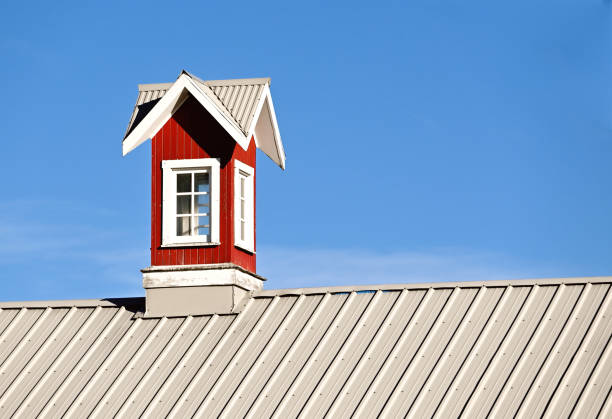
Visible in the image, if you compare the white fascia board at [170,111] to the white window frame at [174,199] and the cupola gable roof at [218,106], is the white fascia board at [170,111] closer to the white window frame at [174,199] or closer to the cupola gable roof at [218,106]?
the cupola gable roof at [218,106]

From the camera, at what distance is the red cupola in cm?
2052

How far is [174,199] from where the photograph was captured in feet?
69.6

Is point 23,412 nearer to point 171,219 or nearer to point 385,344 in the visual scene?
point 171,219

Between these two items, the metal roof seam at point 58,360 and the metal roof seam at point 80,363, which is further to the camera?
the metal roof seam at point 58,360

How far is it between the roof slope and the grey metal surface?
10.9ft

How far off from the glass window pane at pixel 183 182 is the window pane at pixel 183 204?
14 cm

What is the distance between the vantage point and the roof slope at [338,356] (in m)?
17.0

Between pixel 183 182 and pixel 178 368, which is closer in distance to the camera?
pixel 178 368

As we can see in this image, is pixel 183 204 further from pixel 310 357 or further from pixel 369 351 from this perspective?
pixel 369 351

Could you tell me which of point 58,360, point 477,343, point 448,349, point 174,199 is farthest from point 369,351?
point 58,360

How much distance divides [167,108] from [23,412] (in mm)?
5971

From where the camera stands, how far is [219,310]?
20266mm

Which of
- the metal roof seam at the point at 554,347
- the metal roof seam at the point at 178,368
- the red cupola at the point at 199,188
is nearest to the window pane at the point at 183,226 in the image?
the red cupola at the point at 199,188

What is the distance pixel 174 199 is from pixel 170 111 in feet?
5.25
